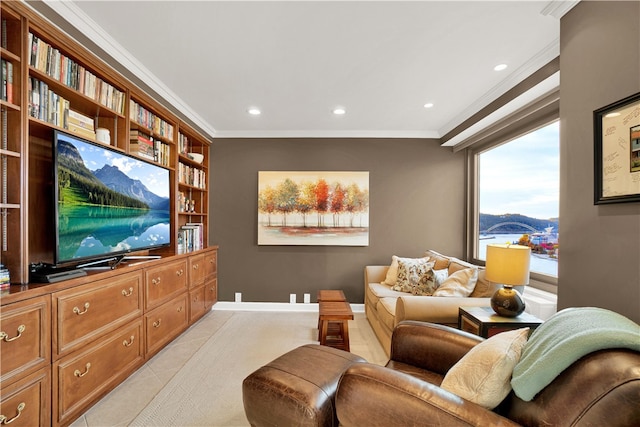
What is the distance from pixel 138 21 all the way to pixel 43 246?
1620 mm

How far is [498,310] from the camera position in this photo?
6.38ft

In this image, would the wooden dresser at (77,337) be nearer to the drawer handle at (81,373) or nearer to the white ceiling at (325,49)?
the drawer handle at (81,373)

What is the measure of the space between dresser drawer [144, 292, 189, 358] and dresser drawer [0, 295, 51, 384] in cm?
90

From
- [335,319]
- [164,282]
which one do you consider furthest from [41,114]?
[335,319]

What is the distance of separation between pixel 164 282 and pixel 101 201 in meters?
0.96

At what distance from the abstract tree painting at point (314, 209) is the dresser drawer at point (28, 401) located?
2.65 metres

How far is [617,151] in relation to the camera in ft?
4.18

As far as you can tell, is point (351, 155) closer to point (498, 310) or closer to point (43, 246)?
point (498, 310)

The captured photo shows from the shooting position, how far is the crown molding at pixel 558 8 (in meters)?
1.52

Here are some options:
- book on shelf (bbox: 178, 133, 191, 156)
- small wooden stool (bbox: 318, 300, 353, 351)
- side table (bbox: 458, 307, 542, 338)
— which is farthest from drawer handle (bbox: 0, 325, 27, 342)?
side table (bbox: 458, 307, 542, 338)

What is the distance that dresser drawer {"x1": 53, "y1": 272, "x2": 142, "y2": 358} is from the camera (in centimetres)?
156

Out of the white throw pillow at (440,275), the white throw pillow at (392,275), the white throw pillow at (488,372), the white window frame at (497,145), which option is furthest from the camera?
the white throw pillow at (392,275)

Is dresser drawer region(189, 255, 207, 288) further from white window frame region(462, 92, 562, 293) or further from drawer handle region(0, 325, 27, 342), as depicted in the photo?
white window frame region(462, 92, 562, 293)

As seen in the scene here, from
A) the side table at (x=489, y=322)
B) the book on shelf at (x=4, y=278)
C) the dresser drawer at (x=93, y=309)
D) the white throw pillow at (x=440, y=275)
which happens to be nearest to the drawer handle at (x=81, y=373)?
the dresser drawer at (x=93, y=309)
